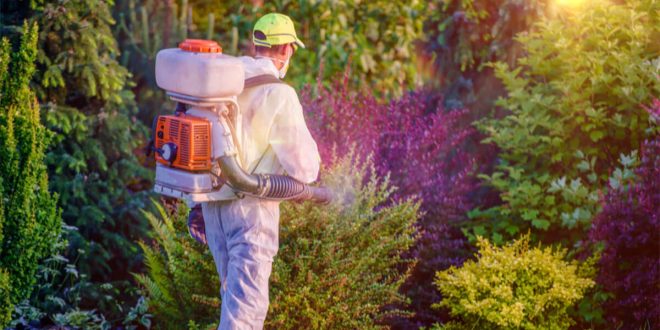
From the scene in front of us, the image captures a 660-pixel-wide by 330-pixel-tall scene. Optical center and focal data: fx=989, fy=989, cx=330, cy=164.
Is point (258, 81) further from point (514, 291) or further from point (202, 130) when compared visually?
point (514, 291)

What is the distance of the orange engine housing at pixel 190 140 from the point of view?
4156mm

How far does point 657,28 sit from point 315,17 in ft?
12.9

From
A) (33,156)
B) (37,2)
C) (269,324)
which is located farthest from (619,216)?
(37,2)

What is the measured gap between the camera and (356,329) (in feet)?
17.7

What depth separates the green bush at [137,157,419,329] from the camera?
17.3ft

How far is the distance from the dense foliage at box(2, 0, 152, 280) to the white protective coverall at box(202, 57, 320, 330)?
260cm

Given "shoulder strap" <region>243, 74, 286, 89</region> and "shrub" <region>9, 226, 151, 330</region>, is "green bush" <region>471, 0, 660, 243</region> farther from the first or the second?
"shoulder strap" <region>243, 74, 286, 89</region>

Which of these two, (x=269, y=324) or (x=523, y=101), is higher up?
(x=523, y=101)

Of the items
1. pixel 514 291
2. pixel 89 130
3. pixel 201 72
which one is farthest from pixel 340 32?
pixel 201 72

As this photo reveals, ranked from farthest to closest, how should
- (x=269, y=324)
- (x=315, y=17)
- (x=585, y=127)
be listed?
(x=315, y=17) < (x=585, y=127) < (x=269, y=324)

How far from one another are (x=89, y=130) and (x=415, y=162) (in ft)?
7.76

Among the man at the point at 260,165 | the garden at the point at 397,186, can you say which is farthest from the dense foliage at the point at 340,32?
the man at the point at 260,165

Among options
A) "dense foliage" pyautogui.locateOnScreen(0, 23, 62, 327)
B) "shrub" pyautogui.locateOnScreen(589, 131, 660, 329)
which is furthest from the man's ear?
"shrub" pyautogui.locateOnScreen(589, 131, 660, 329)

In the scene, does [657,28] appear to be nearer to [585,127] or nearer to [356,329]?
[585,127]
